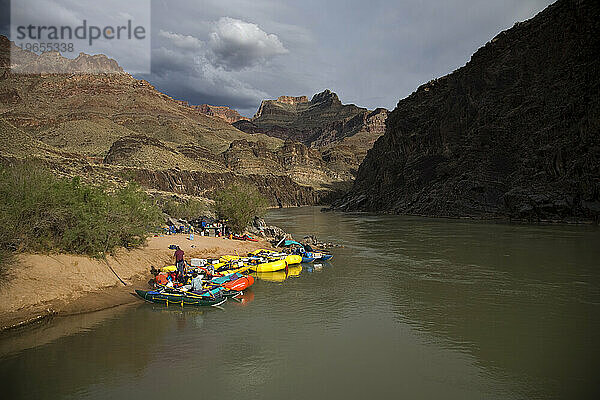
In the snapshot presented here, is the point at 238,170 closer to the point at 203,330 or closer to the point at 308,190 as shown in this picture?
the point at 308,190

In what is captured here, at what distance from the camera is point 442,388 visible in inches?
435

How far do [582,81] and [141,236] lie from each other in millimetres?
74032

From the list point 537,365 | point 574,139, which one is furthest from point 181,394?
point 574,139

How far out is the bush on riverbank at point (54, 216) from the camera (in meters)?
17.1

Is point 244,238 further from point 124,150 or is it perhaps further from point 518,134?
point 124,150

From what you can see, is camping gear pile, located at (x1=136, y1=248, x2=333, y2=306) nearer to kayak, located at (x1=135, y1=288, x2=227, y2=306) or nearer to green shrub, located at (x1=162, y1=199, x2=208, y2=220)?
kayak, located at (x1=135, y1=288, x2=227, y2=306)

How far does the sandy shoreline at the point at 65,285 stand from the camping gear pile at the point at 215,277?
1335mm

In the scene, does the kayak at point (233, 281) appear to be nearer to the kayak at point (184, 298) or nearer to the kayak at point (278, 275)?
the kayak at point (184, 298)

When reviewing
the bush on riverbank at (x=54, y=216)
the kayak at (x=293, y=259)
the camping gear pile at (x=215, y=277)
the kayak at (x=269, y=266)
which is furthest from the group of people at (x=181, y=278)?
the kayak at (x=293, y=259)

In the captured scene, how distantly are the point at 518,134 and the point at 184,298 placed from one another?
77.0m

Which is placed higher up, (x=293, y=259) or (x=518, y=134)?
(x=518, y=134)

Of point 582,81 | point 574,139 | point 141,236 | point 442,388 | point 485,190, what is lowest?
point 442,388

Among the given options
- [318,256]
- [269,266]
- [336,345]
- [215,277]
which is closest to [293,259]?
[269,266]

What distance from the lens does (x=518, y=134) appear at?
7569 centimetres
